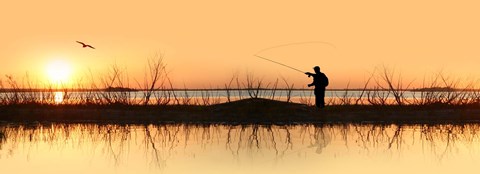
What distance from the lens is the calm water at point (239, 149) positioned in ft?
33.1

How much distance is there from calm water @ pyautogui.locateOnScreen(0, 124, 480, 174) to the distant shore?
5.34 feet

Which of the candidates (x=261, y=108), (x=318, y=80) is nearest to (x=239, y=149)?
(x=318, y=80)

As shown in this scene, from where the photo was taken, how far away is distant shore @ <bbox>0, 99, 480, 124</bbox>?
19.6m

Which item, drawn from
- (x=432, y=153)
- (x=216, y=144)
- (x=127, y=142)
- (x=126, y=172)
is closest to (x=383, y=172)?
(x=432, y=153)

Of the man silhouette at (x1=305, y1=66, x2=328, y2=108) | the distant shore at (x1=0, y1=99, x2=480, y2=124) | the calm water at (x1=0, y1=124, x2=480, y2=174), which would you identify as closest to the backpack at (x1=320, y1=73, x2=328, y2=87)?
the man silhouette at (x1=305, y1=66, x2=328, y2=108)

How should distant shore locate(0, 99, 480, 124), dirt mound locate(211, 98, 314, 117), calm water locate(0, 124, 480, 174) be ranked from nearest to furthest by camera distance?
calm water locate(0, 124, 480, 174), distant shore locate(0, 99, 480, 124), dirt mound locate(211, 98, 314, 117)

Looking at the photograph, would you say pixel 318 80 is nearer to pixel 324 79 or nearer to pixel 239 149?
pixel 324 79

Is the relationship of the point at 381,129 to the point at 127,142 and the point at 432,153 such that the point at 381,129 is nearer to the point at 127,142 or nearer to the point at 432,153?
the point at 432,153

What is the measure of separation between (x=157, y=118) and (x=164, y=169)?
10.3m

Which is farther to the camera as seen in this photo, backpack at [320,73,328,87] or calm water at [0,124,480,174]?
backpack at [320,73,328,87]

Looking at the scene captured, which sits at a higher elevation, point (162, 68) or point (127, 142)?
point (162, 68)

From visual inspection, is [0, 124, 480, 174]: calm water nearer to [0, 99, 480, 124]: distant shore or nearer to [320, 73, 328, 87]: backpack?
[0, 99, 480, 124]: distant shore

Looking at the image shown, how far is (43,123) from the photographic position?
19.5 meters

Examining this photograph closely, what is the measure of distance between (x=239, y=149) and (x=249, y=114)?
748 cm
